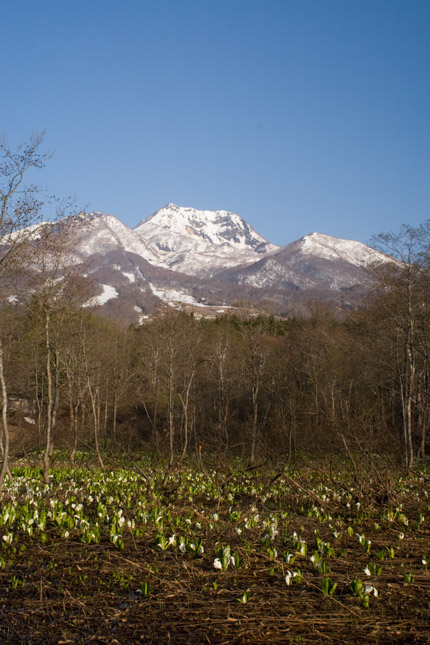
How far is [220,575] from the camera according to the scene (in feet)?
20.6

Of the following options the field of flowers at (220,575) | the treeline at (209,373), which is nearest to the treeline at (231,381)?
the treeline at (209,373)

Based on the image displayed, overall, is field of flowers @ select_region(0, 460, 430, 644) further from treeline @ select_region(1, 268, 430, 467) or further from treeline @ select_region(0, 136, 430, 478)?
treeline @ select_region(1, 268, 430, 467)

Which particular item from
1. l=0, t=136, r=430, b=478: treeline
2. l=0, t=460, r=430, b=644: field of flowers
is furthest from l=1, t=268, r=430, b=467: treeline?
l=0, t=460, r=430, b=644: field of flowers

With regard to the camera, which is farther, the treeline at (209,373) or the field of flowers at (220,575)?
the treeline at (209,373)

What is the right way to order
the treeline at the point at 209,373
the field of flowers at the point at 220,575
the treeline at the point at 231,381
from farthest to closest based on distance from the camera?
the treeline at the point at 231,381, the treeline at the point at 209,373, the field of flowers at the point at 220,575

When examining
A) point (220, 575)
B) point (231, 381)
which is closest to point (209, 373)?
point (231, 381)

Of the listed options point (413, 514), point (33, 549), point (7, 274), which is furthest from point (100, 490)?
point (413, 514)

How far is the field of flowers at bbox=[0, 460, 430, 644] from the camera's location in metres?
4.86

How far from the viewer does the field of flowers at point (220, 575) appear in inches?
191

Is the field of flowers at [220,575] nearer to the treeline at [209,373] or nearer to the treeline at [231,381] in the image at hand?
the treeline at [209,373]

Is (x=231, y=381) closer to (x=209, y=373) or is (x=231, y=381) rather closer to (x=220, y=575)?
(x=209, y=373)

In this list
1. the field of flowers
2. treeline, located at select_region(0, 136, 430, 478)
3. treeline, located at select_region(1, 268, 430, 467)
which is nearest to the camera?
the field of flowers

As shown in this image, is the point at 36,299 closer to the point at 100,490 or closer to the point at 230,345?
the point at 100,490

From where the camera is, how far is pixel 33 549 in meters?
7.78
